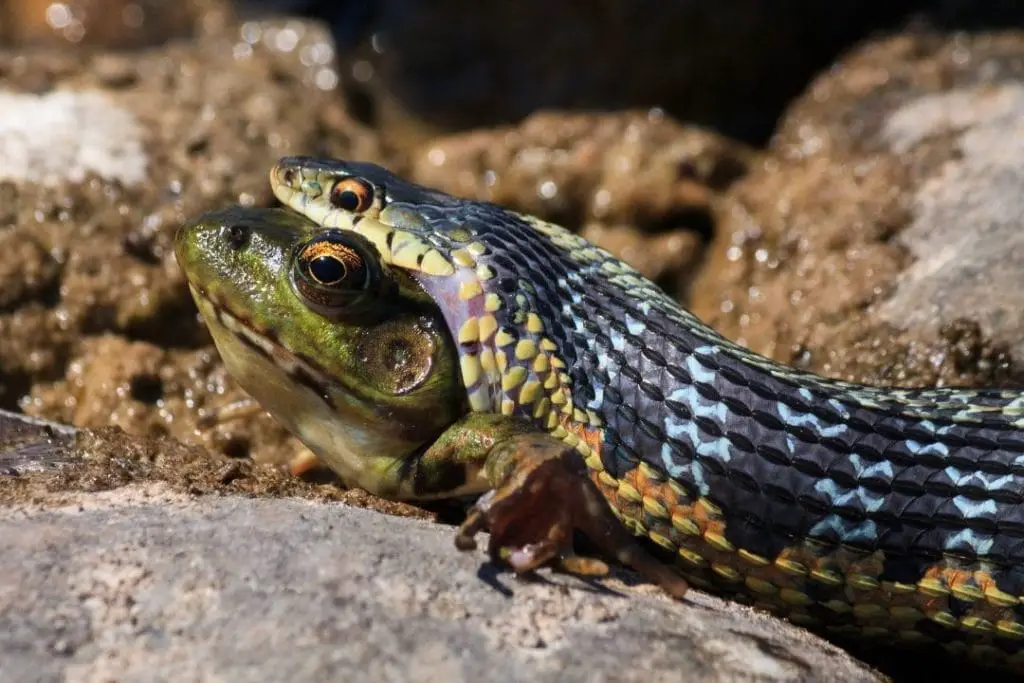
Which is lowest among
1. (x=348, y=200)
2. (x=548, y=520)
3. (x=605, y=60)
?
(x=548, y=520)

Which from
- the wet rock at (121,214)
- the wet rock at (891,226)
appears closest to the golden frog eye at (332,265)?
the wet rock at (121,214)

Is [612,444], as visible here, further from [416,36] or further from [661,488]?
[416,36]

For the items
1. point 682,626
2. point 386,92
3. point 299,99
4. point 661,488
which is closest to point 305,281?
point 661,488

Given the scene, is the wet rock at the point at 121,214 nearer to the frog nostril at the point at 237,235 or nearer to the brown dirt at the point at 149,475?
the brown dirt at the point at 149,475

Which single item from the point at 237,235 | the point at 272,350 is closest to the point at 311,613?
the point at 272,350

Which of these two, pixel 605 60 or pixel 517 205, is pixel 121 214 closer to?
pixel 517 205

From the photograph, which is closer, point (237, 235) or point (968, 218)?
point (237, 235)
